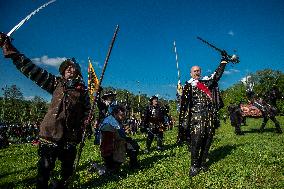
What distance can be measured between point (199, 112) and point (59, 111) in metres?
3.64

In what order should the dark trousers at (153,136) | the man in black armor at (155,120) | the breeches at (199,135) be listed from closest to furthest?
1. the breeches at (199,135)
2. the dark trousers at (153,136)
3. the man in black armor at (155,120)

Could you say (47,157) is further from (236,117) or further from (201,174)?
(236,117)

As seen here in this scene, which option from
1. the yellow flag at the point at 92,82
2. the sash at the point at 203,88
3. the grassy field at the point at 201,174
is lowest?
the grassy field at the point at 201,174

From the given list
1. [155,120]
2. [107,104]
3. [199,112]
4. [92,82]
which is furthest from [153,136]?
[199,112]

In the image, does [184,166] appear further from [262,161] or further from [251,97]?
[251,97]

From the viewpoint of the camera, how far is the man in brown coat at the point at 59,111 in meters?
5.91

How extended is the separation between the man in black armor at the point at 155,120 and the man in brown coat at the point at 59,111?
773cm

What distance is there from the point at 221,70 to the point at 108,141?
3520 millimetres

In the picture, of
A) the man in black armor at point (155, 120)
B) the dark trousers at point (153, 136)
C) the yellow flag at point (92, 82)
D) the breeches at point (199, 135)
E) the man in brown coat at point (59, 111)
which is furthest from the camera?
the yellow flag at point (92, 82)

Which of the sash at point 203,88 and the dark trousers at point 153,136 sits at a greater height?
the sash at point 203,88

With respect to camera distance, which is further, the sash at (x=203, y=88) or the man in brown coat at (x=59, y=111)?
the sash at (x=203, y=88)

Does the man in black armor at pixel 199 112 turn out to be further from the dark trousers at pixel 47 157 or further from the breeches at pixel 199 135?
the dark trousers at pixel 47 157

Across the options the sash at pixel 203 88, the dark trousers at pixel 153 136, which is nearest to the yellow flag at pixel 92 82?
the dark trousers at pixel 153 136

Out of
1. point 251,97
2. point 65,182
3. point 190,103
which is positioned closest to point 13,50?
point 65,182
